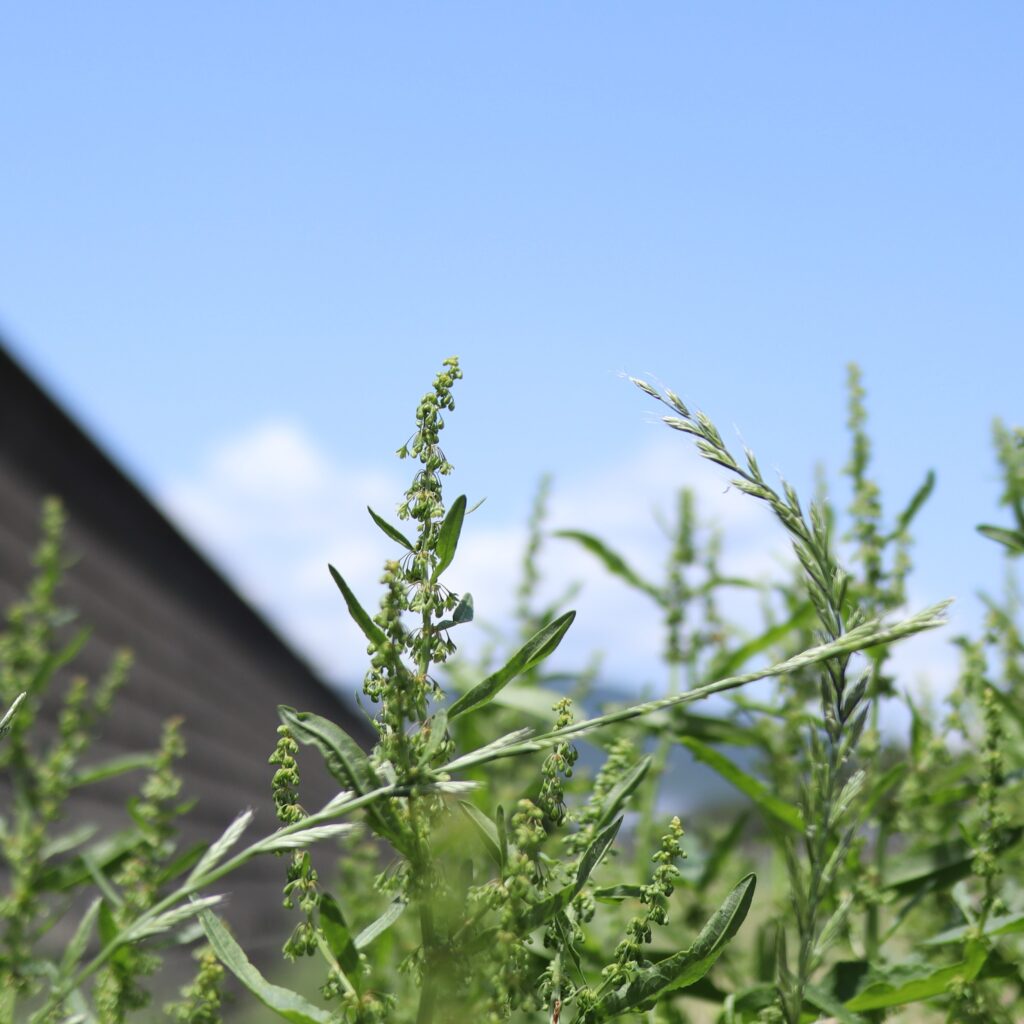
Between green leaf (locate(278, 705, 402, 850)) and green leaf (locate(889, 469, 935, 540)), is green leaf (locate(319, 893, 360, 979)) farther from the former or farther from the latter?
green leaf (locate(889, 469, 935, 540))

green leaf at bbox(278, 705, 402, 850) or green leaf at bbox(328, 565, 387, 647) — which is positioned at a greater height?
green leaf at bbox(328, 565, 387, 647)

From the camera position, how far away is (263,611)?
13.1 m

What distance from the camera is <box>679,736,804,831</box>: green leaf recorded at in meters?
1.43

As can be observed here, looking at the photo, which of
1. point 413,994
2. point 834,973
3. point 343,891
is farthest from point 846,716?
point 343,891

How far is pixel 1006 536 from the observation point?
1.64 m

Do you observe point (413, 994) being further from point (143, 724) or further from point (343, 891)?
point (143, 724)

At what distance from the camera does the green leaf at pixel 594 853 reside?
30.1 inches

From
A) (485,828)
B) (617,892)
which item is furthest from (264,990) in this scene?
(617,892)

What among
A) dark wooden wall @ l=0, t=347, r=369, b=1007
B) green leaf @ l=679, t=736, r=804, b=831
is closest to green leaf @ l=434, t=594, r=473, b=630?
green leaf @ l=679, t=736, r=804, b=831

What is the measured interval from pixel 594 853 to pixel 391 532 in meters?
0.24

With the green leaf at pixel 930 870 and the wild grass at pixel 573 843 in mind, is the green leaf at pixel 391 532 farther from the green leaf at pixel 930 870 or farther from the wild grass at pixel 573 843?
the green leaf at pixel 930 870

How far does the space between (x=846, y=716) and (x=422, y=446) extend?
1.03 ft

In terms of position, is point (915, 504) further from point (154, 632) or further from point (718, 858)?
point (154, 632)

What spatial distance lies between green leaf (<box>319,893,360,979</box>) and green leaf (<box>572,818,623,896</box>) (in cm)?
13
